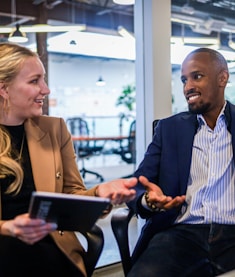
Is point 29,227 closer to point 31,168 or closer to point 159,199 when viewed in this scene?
point 31,168

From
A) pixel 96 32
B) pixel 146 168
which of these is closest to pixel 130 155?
pixel 96 32

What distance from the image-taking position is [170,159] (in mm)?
1811

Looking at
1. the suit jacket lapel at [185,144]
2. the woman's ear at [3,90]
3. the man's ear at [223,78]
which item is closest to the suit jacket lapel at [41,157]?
the woman's ear at [3,90]

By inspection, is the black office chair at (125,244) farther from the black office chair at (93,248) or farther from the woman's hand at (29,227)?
the woman's hand at (29,227)

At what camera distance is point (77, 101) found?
472 inches

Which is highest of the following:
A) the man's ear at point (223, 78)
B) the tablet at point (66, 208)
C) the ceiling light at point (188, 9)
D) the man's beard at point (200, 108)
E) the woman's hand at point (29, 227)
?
the ceiling light at point (188, 9)

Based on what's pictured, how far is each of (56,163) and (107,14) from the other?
6.44 meters

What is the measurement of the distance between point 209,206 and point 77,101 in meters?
10.5

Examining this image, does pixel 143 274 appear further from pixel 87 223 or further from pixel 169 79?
pixel 169 79

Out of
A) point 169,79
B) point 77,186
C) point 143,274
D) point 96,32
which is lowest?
point 143,274

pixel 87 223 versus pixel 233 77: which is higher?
pixel 233 77

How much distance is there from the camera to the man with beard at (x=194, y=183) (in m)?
1.61

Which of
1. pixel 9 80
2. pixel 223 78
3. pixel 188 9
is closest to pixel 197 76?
pixel 223 78

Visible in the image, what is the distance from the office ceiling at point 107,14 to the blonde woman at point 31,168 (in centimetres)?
335
